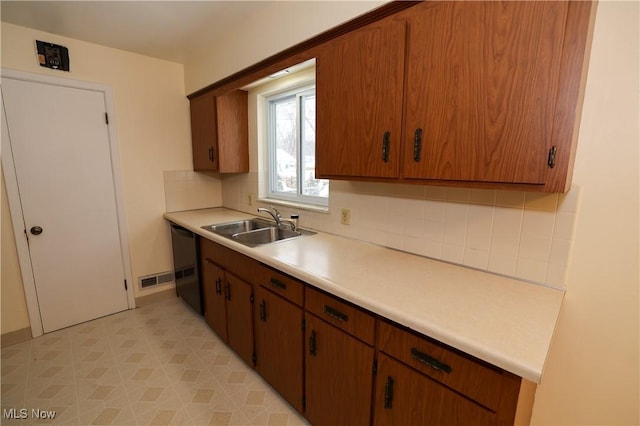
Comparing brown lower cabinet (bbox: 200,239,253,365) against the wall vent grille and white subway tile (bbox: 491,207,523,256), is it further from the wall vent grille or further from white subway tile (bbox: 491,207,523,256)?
white subway tile (bbox: 491,207,523,256)

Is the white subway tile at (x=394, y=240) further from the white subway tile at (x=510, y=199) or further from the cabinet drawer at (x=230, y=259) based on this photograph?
the cabinet drawer at (x=230, y=259)

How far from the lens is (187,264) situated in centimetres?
259

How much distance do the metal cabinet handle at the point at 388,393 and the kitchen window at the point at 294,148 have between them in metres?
1.40

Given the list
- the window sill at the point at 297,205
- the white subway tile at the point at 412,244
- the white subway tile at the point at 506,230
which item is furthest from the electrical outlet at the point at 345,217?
the white subway tile at the point at 506,230

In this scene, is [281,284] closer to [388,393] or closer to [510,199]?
[388,393]

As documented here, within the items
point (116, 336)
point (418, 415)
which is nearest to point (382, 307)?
point (418, 415)

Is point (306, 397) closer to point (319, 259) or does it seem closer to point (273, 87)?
point (319, 259)

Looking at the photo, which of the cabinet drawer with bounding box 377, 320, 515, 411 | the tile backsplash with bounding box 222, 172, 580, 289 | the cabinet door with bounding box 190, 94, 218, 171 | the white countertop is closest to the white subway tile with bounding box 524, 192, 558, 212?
the tile backsplash with bounding box 222, 172, 580, 289

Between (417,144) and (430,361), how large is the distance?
2.69ft

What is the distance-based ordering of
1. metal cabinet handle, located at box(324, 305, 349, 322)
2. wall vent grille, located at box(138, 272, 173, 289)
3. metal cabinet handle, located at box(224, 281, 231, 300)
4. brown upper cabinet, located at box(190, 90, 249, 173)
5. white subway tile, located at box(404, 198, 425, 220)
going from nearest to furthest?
metal cabinet handle, located at box(324, 305, 349, 322)
white subway tile, located at box(404, 198, 425, 220)
metal cabinet handle, located at box(224, 281, 231, 300)
brown upper cabinet, located at box(190, 90, 249, 173)
wall vent grille, located at box(138, 272, 173, 289)

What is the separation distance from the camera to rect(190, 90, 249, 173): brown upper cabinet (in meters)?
2.57

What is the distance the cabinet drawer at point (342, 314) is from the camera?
3.67 feet

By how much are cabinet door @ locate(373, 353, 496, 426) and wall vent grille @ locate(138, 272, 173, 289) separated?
2.60 m

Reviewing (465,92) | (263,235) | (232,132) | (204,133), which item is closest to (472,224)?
(465,92)
